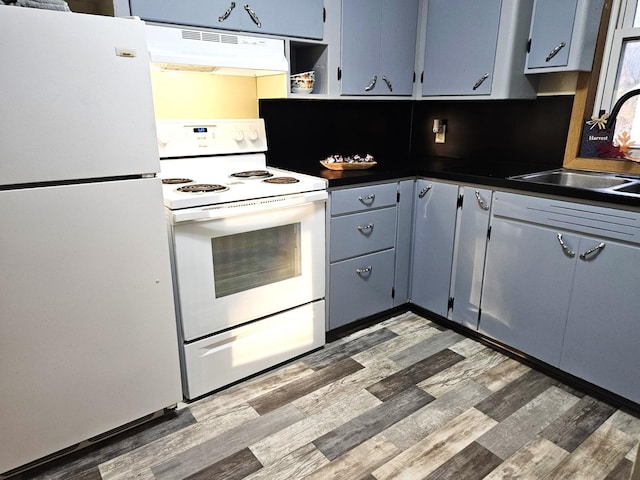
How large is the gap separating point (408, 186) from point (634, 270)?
1.12 metres

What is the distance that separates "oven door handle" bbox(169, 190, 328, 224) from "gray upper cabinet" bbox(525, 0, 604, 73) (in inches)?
50.9

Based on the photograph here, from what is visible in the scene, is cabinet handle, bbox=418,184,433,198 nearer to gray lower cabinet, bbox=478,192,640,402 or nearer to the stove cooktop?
gray lower cabinet, bbox=478,192,640,402

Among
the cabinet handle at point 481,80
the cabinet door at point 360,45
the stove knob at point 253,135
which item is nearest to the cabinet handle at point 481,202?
the cabinet handle at point 481,80

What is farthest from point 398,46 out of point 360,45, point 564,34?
point 564,34

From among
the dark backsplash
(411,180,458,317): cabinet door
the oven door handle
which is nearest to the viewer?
the oven door handle

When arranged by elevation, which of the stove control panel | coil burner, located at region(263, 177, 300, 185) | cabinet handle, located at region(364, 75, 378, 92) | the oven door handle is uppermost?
cabinet handle, located at region(364, 75, 378, 92)

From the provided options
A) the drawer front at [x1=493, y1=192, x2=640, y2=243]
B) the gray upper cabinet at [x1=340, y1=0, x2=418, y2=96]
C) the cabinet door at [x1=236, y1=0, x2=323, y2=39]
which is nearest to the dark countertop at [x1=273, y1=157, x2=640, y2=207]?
the drawer front at [x1=493, y1=192, x2=640, y2=243]

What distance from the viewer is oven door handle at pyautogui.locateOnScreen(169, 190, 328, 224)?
1.73 m

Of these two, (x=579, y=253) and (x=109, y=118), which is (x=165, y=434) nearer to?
(x=109, y=118)

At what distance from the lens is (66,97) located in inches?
53.9

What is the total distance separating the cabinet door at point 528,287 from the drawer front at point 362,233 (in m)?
0.53

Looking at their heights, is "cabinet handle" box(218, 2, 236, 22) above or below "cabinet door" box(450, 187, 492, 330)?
above

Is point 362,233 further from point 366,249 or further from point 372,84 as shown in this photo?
point 372,84

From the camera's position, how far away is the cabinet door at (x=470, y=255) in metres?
2.26
